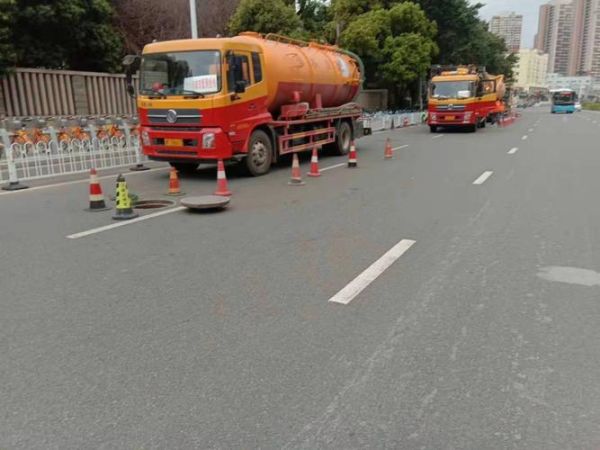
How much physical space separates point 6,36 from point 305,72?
37.6 feet

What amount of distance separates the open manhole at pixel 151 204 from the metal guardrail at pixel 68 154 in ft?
14.8

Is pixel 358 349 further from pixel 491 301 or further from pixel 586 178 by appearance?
pixel 586 178

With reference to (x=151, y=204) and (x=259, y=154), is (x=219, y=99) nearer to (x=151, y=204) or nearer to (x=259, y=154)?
(x=259, y=154)

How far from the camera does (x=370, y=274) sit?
534 centimetres

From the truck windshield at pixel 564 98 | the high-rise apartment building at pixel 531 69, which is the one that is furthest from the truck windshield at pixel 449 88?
the high-rise apartment building at pixel 531 69

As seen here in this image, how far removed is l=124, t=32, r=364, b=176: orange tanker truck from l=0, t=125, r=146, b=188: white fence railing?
2666 mm

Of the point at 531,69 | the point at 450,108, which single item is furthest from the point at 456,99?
the point at 531,69

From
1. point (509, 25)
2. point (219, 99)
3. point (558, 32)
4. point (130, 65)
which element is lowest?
point (219, 99)

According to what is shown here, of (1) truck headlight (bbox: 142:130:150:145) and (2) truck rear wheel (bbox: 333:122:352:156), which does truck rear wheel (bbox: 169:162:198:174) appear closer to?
(1) truck headlight (bbox: 142:130:150:145)

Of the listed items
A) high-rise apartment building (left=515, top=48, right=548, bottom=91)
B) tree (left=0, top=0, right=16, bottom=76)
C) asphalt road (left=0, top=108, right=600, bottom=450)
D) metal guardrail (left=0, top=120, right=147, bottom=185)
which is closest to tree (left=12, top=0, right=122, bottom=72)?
tree (left=0, top=0, right=16, bottom=76)

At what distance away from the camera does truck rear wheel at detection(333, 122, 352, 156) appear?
16564mm

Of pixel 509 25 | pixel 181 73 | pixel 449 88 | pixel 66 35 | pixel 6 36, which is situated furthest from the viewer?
pixel 509 25

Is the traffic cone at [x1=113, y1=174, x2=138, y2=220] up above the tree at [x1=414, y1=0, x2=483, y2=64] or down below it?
below

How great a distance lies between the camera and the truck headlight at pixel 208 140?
10781 mm
